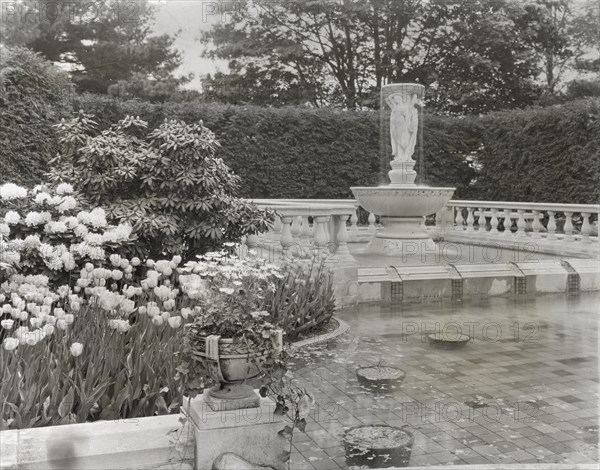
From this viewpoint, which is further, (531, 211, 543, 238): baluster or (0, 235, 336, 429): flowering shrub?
(531, 211, 543, 238): baluster

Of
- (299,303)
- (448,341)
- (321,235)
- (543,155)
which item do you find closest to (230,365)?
(299,303)

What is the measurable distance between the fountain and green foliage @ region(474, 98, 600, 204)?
4888 millimetres

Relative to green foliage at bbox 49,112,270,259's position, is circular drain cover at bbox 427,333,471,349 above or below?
below

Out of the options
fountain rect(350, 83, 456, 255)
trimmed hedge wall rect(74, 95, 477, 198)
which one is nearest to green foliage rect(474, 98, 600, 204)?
trimmed hedge wall rect(74, 95, 477, 198)

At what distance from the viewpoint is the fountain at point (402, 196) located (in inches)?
469

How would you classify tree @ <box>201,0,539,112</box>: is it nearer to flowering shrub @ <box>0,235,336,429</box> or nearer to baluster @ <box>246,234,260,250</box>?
baluster @ <box>246,234,260,250</box>

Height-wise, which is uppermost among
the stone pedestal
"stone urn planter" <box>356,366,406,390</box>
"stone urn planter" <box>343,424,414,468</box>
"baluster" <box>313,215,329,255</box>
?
"baluster" <box>313,215,329,255</box>

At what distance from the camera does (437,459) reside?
3670 mm

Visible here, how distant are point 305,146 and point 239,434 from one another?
590 inches

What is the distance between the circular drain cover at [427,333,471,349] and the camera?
6.36 meters

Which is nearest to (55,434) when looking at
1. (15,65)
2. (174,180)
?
(174,180)

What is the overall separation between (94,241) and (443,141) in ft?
50.1

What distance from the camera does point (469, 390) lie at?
495cm

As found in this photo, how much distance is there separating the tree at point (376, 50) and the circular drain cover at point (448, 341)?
18.7 metres
